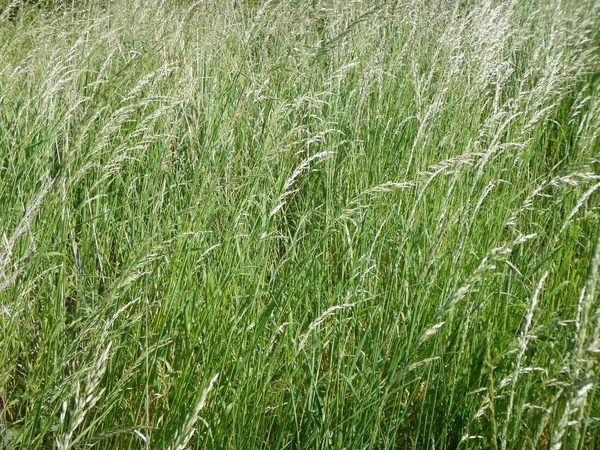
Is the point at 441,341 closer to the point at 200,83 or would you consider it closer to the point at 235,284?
the point at 235,284

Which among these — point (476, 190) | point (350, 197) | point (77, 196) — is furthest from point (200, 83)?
point (476, 190)

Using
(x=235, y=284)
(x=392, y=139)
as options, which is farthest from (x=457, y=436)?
(x=392, y=139)

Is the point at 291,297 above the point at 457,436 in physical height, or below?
above

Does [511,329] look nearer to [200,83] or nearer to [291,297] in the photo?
[291,297]

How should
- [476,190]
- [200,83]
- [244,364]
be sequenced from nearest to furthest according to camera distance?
1. [244,364]
2. [476,190]
3. [200,83]

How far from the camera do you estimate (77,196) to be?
235cm

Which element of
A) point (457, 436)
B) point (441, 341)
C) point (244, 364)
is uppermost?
point (244, 364)

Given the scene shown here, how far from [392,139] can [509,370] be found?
118 cm

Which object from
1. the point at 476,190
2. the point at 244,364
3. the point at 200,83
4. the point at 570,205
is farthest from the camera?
the point at 200,83

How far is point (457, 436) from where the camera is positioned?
4.62ft

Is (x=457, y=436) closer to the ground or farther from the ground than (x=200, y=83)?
closer to the ground

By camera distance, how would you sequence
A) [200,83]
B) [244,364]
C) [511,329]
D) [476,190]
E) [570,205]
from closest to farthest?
[244,364] → [511,329] → [570,205] → [476,190] → [200,83]

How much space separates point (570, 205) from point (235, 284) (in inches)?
46.8

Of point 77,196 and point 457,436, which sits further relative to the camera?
point 77,196
